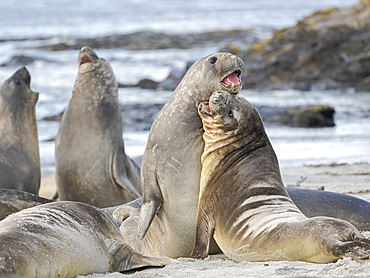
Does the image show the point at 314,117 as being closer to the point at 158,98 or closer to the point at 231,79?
the point at 158,98

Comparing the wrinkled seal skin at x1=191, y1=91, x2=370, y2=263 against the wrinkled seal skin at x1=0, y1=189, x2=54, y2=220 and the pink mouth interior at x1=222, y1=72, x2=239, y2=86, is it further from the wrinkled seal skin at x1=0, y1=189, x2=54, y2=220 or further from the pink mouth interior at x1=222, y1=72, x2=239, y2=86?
the wrinkled seal skin at x1=0, y1=189, x2=54, y2=220

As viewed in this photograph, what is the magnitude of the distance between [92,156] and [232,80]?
108 inches

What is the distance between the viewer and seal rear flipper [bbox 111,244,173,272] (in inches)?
158

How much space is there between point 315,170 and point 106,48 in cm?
2775

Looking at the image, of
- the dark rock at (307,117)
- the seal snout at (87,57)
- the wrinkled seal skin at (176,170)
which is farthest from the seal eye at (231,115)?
the dark rock at (307,117)

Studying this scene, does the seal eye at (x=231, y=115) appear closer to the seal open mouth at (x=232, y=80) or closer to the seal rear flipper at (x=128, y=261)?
the seal open mouth at (x=232, y=80)

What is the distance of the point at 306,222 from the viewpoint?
156 inches

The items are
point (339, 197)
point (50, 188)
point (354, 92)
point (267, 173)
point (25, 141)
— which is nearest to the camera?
point (267, 173)

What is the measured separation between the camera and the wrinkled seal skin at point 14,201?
16.4 ft

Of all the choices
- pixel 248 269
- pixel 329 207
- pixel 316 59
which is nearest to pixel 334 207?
pixel 329 207

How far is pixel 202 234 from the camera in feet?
15.0

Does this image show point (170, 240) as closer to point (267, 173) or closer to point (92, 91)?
point (267, 173)

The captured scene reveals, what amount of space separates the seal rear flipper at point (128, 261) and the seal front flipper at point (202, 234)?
15.3 inches

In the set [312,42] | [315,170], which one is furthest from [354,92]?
[315,170]
